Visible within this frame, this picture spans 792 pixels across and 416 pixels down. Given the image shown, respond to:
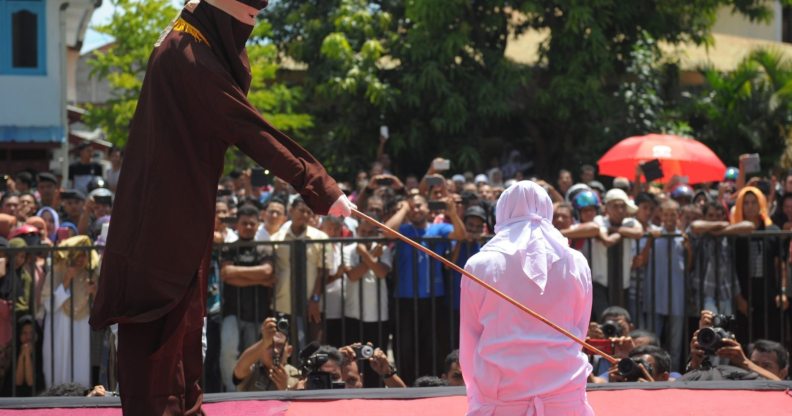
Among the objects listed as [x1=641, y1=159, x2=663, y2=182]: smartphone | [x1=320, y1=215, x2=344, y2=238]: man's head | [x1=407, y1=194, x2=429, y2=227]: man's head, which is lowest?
[x1=320, y1=215, x2=344, y2=238]: man's head

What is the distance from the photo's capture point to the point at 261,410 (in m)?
5.90

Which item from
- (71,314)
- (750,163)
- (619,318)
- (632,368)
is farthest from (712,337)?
(750,163)

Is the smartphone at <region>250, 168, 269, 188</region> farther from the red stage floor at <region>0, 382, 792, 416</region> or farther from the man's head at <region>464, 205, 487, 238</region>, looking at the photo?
the red stage floor at <region>0, 382, 792, 416</region>

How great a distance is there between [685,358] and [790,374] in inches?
28.1

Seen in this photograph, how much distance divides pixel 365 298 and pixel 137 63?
1306 cm

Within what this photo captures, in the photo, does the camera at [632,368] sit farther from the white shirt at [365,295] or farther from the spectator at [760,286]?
the white shirt at [365,295]

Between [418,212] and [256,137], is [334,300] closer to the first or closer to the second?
[418,212]

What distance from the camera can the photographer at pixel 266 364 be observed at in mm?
7320

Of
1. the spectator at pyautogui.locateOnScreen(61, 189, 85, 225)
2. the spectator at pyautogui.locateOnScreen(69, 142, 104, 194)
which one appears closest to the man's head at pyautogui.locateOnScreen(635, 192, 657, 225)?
the spectator at pyautogui.locateOnScreen(61, 189, 85, 225)

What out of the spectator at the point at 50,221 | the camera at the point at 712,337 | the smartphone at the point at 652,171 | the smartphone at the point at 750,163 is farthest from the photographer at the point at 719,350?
the spectator at the point at 50,221

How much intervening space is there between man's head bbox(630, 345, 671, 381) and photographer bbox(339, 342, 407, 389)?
138cm

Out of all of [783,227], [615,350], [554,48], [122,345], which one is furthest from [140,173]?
[554,48]

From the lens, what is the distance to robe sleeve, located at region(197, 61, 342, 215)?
467 centimetres

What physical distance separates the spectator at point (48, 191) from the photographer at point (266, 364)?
4.76 m
